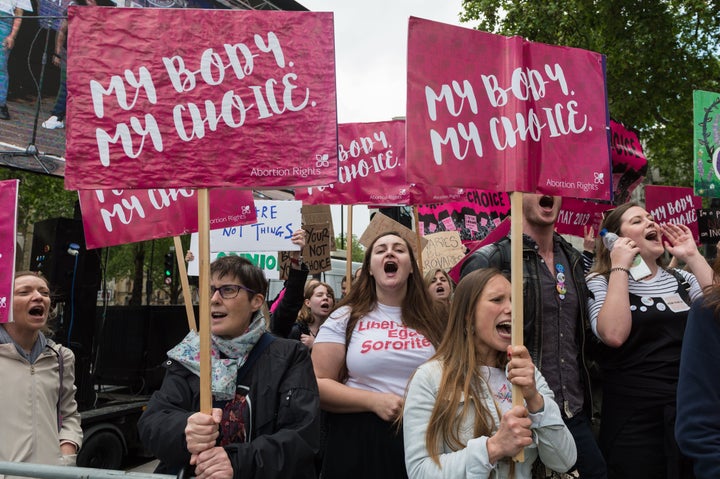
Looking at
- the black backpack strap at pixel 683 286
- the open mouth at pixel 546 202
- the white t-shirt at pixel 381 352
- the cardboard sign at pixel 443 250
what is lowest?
the white t-shirt at pixel 381 352

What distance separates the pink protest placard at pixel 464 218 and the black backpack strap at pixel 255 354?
5.27 meters

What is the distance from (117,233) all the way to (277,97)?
2.50 meters

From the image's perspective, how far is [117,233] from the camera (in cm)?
480

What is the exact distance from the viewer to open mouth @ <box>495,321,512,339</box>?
2.54 meters

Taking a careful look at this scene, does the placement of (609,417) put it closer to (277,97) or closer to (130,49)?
(277,97)

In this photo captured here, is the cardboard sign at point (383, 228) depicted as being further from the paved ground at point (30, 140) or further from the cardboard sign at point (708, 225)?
the paved ground at point (30, 140)

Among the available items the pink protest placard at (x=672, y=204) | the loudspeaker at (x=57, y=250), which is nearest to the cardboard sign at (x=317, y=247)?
the loudspeaker at (x=57, y=250)

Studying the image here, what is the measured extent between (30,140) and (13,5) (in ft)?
5.45

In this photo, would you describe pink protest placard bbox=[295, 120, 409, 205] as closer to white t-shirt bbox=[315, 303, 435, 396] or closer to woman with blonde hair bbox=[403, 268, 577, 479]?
white t-shirt bbox=[315, 303, 435, 396]

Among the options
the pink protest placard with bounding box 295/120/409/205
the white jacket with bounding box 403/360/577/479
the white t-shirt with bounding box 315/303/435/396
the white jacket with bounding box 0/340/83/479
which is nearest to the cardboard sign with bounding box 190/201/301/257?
the pink protest placard with bounding box 295/120/409/205

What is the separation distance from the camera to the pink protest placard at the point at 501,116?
104 inches

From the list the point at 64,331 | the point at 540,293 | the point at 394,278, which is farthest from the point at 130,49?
the point at 64,331

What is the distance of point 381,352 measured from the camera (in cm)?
307

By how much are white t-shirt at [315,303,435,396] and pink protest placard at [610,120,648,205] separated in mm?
3392
